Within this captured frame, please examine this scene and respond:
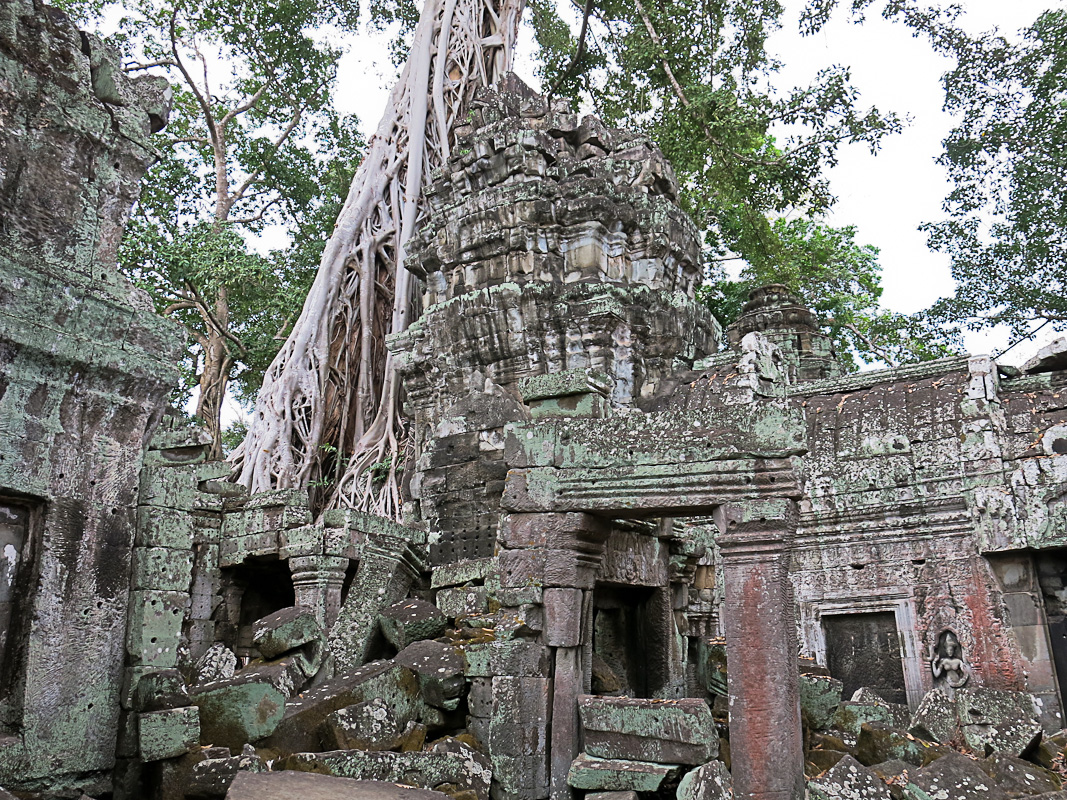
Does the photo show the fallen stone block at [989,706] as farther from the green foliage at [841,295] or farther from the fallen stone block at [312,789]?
the green foliage at [841,295]

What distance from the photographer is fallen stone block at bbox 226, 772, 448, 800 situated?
326 centimetres

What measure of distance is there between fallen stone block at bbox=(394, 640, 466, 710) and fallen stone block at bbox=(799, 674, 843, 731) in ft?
7.26

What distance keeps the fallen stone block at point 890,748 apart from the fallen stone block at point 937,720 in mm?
560

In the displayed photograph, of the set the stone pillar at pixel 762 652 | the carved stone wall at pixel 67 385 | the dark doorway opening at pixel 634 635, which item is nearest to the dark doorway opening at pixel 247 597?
the dark doorway opening at pixel 634 635

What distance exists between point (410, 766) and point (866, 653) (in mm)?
6392

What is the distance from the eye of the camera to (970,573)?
27.7ft

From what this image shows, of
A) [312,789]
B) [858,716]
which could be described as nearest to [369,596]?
[312,789]

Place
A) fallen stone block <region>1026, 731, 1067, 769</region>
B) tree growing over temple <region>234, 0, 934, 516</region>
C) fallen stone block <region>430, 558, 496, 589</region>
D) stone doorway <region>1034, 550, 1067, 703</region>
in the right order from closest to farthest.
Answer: fallen stone block <region>1026, 731, 1067, 769</region> → fallen stone block <region>430, 558, 496, 589</region> → stone doorway <region>1034, 550, 1067, 703</region> → tree growing over temple <region>234, 0, 934, 516</region>

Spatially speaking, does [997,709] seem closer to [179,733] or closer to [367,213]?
[179,733]

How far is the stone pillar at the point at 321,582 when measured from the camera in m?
7.61

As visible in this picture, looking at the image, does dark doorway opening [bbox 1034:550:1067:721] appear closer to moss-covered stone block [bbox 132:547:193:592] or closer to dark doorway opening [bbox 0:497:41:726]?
moss-covered stone block [bbox 132:547:193:592]

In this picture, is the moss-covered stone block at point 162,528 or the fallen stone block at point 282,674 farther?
the fallen stone block at point 282,674

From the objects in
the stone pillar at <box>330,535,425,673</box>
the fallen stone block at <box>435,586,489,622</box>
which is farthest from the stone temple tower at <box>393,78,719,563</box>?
the fallen stone block at <box>435,586,489,622</box>

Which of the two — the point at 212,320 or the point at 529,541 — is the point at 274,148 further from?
the point at 529,541
